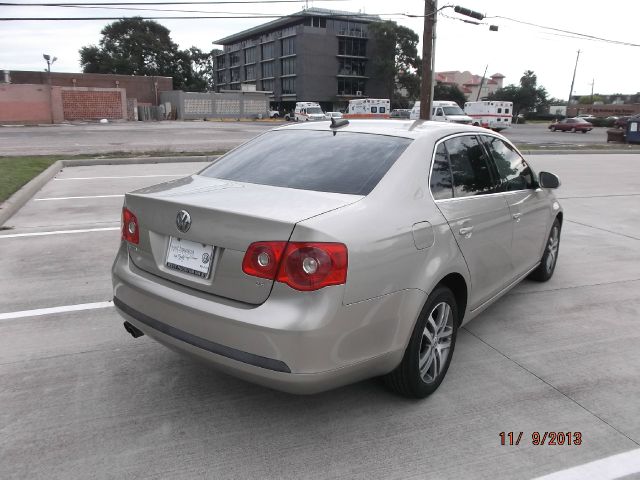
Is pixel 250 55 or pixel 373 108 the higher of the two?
pixel 250 55

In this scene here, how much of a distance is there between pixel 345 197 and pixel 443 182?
2.74 ft

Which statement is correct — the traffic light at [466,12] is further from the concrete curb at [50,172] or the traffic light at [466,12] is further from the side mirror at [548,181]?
the side mirror at [548,181]

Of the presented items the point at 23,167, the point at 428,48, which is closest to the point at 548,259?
the point at 23,167

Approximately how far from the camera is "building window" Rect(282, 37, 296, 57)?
3329 inches

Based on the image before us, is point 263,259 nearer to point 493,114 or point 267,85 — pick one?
point 493,114

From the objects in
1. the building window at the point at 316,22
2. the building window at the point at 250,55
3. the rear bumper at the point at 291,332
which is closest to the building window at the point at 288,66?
the building window at the point at 316,22

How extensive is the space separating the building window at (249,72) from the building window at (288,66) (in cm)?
1080

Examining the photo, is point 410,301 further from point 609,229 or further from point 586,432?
point 609,229

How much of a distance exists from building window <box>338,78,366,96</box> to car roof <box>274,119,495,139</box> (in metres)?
85.1

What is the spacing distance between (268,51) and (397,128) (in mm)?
94737

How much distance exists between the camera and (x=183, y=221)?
281 centimetres

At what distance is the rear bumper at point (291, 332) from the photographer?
247 centimetres

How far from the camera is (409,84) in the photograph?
277 feet

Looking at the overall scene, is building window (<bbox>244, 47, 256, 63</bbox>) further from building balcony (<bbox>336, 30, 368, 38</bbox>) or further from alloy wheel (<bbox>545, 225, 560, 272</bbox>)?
alloy wheel (<bbox>545, 225, 560, 272</bbox>)
